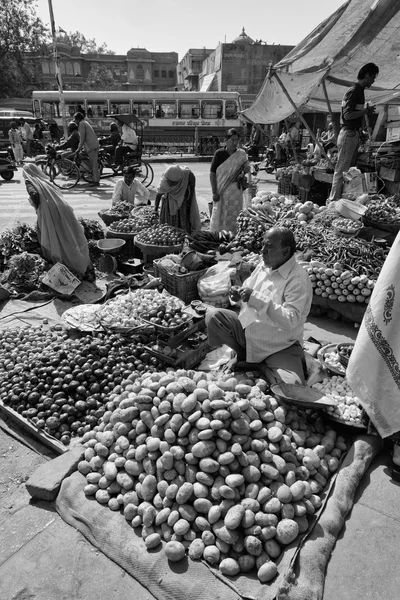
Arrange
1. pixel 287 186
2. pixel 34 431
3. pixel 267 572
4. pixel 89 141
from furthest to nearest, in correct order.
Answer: pixel 89 141
pixel 287 186
pixel 34 431
pixel 267 572

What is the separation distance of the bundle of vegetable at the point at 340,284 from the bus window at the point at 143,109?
18.9 metres

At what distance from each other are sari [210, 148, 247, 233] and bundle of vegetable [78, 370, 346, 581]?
4.30m

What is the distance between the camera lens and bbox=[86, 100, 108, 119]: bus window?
20.5m

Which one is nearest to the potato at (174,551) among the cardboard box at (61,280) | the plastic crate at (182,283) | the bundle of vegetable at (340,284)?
the plastic crate at (182,283)

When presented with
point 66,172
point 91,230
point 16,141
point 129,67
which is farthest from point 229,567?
point 129,67

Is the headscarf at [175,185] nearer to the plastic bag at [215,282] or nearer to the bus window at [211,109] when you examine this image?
the plastic bag at [215,282]

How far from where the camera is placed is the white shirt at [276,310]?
276 cm

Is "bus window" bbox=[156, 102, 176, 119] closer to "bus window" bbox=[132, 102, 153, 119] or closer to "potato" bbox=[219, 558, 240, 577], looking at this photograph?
"bus window" bbox=[132, 102, 153, 119]

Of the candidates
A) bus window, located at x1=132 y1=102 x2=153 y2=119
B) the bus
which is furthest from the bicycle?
bus window, located at x1=132 y1=102 x2=153 y2=119

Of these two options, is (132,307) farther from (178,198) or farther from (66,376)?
(178,198)

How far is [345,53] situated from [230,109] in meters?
15.0

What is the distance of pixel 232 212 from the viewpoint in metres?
6.52

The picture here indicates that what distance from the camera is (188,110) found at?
68.6 feet

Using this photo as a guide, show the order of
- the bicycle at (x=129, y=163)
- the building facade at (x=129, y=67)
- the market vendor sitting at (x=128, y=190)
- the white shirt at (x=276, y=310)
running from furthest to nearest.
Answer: the building facade at (x=129, y=67) → the bicycle at (x=129, y=163) → the market vendor sitting at (x=128, y=190) → the white shirt at (x=276, y=310)
